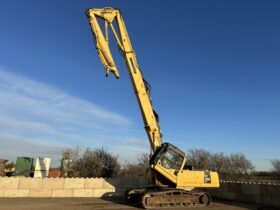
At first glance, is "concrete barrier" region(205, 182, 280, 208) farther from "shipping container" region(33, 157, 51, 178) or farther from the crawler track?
"shipping container" region(33, 157, 51, 178)

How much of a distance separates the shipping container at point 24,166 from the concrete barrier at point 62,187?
17.5 feet

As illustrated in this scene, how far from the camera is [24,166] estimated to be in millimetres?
21594

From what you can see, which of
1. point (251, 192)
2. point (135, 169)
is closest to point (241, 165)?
point (135, 169)

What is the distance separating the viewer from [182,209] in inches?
532

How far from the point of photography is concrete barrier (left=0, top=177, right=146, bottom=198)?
16094 millimetres

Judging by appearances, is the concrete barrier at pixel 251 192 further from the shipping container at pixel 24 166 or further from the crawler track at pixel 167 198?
the shipping container at pixel 24 166

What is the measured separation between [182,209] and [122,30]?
30.2 ft

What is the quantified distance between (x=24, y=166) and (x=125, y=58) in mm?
10980

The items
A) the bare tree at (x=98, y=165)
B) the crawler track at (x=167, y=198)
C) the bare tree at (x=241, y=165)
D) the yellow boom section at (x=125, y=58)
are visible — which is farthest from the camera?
the bare tree at (x=241, y=165)

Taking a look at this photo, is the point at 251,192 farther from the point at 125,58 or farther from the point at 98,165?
the point at 98,165

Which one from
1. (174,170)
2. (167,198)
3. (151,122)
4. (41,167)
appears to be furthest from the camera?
(41,167)

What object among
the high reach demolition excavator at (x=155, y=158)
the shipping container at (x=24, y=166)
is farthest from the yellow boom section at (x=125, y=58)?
the shipping container at (x=24, y=166)

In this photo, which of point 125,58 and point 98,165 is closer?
point 125,58

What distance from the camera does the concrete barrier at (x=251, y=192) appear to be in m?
14.4
